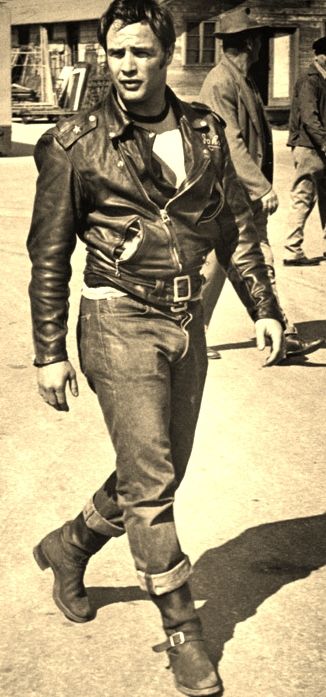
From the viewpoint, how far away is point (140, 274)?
3963 millimetres

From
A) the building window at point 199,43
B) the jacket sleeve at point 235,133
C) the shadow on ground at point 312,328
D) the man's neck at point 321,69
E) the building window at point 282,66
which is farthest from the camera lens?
the building window at point 199,43

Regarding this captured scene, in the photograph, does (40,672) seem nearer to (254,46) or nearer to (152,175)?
(152,175)

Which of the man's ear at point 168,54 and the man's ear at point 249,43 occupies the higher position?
the man's ear at point 168,54

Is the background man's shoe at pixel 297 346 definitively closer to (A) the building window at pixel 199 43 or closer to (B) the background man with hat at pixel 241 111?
(B) the background man with hat at pixel 241 111

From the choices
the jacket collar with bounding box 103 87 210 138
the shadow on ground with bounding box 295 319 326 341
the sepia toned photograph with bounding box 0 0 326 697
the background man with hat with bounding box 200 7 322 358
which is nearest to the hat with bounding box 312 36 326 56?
the shadow on ground with bounding box 295 319 326 341

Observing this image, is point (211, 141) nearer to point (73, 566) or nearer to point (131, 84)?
point (131, 84)

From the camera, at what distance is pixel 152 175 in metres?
3.93

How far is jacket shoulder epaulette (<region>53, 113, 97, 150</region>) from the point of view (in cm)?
391

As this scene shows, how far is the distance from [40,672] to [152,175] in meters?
1.49

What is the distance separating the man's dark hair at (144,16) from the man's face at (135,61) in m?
0.01

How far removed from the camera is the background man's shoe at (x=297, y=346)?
28.8 feet

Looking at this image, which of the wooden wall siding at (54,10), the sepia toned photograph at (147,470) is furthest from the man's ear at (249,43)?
the wooden wall siding at (54,10)

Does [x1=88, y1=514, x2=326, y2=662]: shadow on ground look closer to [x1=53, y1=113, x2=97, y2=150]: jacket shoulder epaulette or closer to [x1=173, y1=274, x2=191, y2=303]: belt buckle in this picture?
[x1=173, y1=274, x2=191, y2=303]: belt buckle

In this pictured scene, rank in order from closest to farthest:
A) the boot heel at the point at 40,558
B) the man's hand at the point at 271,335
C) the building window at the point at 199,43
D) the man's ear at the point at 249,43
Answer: the man's hand at the point at 271,335 → the boot heel at the point at 40,558 → the man's ear at the point at 249,43 → the building window at the point at 199,43
